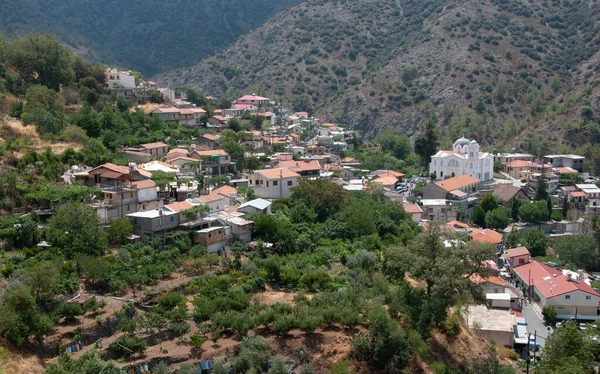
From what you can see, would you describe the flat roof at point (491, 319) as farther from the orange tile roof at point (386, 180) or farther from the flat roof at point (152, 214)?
the orange tile roof at point (386, 180)

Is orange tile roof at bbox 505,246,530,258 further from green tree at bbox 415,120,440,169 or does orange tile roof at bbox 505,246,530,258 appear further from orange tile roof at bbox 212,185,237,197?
green tree at bbox 415,120,440,169

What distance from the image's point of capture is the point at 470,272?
21.9m

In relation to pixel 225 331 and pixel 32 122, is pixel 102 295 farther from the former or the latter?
pixel 32 122

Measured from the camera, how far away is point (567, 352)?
22.4 meters

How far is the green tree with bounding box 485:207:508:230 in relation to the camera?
147ft

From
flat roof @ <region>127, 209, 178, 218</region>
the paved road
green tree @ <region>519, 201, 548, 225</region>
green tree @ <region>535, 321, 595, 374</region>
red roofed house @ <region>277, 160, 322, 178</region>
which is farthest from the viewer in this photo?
green tree @ <region>519, 201, 548, 225</region>

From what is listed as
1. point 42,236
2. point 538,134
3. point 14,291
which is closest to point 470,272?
point 14,291

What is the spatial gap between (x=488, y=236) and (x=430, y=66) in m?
52.8

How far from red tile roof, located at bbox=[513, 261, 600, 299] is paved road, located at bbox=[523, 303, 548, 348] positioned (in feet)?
3.56

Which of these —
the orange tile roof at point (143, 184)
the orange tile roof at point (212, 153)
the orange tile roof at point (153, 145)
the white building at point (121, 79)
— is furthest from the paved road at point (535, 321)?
the white building at point (121, 79)

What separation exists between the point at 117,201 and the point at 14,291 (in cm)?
1080

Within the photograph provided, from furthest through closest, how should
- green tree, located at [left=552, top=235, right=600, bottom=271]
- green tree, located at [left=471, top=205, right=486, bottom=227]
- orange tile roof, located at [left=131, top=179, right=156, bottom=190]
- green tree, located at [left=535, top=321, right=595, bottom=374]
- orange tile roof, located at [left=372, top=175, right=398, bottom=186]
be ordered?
orange tile roof, located at [left=372, top=175, right=398, bottom=186]
green tree, located at [left=471, top=205, right=486, bottom=227]
green tree, located at [left=552, top=235, right=600, bottom=271]
orange tile roof, located at [left=131, top=179, right=156, bottom=190]
green tree, located at [left=535, top=321, right=595, bottom=374]

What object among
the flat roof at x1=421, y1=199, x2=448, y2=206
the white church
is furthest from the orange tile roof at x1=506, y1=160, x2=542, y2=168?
the flat roof at x1=421, y1=199, x2=448, y2=206

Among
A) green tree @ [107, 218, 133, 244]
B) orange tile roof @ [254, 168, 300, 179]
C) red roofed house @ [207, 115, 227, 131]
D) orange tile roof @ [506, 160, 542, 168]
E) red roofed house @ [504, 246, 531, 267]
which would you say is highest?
red roofed house @ [207, 115, 227, 131]
